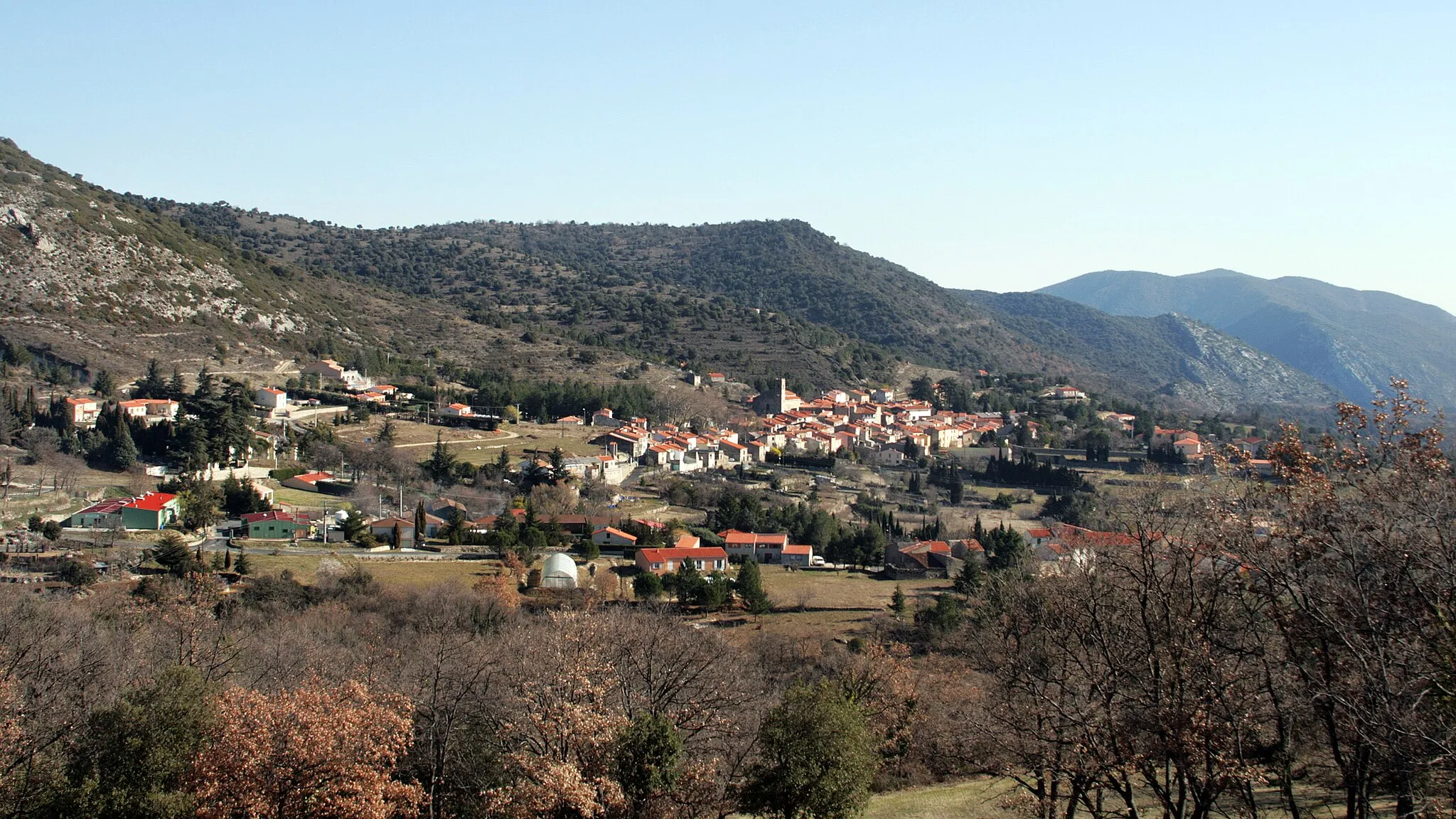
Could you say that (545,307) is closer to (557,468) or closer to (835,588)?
(557,468)

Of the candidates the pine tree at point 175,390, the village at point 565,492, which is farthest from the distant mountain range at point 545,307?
the village at point 565,492

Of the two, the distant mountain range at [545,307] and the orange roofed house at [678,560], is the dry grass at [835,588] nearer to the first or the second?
the orange roofed house at [678,560]

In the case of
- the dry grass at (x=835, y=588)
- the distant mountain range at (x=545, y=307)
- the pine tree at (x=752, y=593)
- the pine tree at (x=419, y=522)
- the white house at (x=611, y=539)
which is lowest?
the dry grass at (x=835, y=588)

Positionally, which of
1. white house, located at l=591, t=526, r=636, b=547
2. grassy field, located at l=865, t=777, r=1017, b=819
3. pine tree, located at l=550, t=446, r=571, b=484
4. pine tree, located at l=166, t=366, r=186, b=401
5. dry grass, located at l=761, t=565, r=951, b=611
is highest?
pine tree, located at l=166, t=366, r=186, b=401

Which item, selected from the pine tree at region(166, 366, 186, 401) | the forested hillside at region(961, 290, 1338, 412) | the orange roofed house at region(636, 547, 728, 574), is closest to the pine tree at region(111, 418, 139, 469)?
the pine tree at region(166, 366, 186, 401)

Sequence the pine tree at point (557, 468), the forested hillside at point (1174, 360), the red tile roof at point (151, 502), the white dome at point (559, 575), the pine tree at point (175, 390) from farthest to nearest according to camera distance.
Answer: the forested hillside at point (1174, 360)
the pine tree at point (175, 390)
the pine tree at point (557, 468)
the red tile roof at point (151, 502)
the white dome at point (559, 575)

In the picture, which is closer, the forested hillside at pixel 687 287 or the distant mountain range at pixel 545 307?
the distant mountain range at pixel 545 307

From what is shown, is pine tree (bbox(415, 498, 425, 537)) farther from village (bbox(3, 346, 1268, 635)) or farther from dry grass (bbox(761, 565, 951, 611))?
dry grass (bbox(761, 565, 951, 611))
